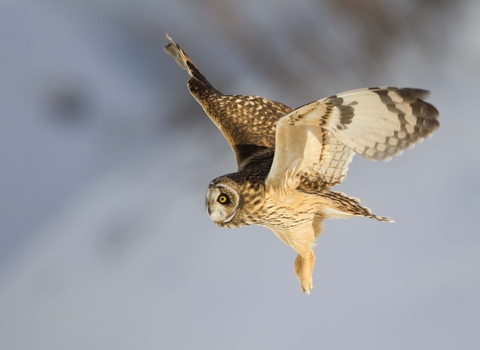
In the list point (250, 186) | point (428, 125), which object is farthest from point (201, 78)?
point (428, 125)

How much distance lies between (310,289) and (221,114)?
0.64 meters

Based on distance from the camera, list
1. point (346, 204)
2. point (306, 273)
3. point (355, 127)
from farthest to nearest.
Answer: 1. point (306, 273)
2. point (346, 204)
3. point (355, 127)

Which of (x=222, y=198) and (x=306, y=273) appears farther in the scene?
(x=306, y=273)

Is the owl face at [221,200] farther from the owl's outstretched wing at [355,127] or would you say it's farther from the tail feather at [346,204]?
the tail feather at [346,204]

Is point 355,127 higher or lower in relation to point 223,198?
higher

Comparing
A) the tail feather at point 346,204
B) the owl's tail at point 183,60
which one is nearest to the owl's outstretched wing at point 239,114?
the owl's tail at point 183,60

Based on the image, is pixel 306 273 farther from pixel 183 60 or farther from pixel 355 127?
pixel 183 60

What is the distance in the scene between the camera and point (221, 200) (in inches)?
64.5

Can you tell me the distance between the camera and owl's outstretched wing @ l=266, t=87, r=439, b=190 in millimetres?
1390

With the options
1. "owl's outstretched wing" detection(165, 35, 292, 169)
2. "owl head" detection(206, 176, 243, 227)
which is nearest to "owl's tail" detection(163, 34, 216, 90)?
"owl's outstretched wing" detection(165, 35, 292, 169)

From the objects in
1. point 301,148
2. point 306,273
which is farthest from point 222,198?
A: point 306,273

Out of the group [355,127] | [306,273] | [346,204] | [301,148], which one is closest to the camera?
[355,127]

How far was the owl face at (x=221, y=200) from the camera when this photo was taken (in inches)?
64.1

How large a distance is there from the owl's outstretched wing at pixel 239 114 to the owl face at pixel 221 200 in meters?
0.33
